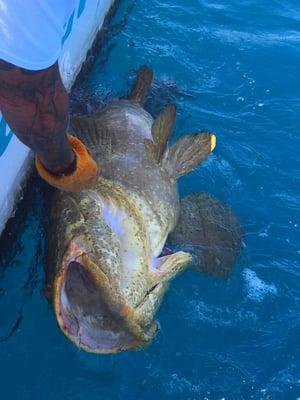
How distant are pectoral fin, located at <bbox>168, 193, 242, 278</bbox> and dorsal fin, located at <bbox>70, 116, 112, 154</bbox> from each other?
662mm

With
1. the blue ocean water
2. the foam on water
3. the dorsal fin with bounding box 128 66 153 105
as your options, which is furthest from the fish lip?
the dorsal fin with bounding box 128 66 153 105

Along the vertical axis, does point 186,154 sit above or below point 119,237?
below

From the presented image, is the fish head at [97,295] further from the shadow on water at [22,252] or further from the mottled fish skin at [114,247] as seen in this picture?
the shadow on water at [22,252]

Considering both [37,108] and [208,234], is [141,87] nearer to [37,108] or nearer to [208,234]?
[208,234]

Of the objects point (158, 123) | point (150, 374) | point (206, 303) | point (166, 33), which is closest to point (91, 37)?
point (166, 33)

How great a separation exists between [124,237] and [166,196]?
0.70 m

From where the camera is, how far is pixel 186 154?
12.5 feet

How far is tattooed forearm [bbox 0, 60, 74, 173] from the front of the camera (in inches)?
84.6

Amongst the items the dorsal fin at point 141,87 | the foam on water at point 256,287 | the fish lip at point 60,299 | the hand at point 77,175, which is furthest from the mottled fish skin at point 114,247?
the dorsal fin at point 141,87

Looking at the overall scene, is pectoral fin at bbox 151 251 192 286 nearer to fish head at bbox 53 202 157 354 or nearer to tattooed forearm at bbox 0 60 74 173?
fish head at bbox 53 202 157 354

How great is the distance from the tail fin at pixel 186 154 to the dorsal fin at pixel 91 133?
394 millimetres

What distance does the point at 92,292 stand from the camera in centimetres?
273

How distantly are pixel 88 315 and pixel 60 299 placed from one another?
0.57 ft

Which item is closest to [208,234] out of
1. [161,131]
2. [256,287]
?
[256,287]
